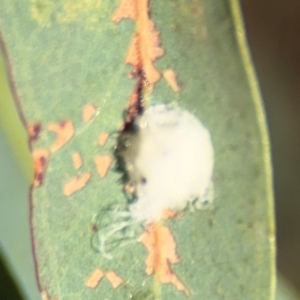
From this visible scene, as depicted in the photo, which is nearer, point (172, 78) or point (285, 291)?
point (172, 78)

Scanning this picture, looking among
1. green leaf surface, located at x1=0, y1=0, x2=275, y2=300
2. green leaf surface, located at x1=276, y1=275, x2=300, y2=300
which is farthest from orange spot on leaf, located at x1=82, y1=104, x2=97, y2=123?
green leaf surface, located at x1=276, y1=275, x2=300, y2=300

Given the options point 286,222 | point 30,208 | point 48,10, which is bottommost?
point 286,222

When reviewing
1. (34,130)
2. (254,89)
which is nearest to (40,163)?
(34,130)

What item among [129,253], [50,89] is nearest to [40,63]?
[50,89]

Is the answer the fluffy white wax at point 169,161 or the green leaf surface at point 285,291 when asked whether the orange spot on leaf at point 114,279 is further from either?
the green leaf surface at point 285,291

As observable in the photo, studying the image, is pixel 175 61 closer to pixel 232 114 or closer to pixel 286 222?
pixel 232 114

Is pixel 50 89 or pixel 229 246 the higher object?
pixel 50 89

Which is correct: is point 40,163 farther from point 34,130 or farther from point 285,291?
point 285,291
